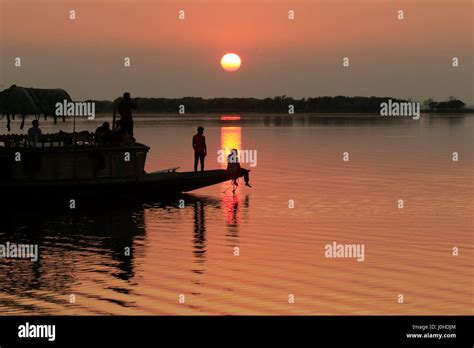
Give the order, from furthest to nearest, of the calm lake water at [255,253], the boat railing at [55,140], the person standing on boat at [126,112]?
the person standing on boat at [126,112], the boat railing at [55,140], the calm lake water at [255,253]

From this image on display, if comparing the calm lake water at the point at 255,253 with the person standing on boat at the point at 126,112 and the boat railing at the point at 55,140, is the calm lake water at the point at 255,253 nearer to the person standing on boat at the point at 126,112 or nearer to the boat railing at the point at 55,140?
the boat railing at the point at 55,140

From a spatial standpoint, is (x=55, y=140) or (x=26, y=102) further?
(x=26, y=102)

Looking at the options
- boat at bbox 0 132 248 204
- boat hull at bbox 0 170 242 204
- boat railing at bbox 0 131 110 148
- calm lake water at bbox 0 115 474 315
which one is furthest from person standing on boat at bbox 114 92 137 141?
calm lake water at bbox 0 115 474 315

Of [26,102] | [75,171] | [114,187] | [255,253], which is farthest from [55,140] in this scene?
[255,253]

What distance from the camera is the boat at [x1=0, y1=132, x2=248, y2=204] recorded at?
37.0 m

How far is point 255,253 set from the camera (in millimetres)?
26984

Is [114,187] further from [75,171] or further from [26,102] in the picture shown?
[26,102]

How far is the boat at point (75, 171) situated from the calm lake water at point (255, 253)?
79 cm

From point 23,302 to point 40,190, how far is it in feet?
53.3

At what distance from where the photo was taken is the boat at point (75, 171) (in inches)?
1458

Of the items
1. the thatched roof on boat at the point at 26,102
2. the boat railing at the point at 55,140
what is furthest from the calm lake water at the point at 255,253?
the thatched roof on boat at the point at 26,102

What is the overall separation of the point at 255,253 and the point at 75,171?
12.8 m
